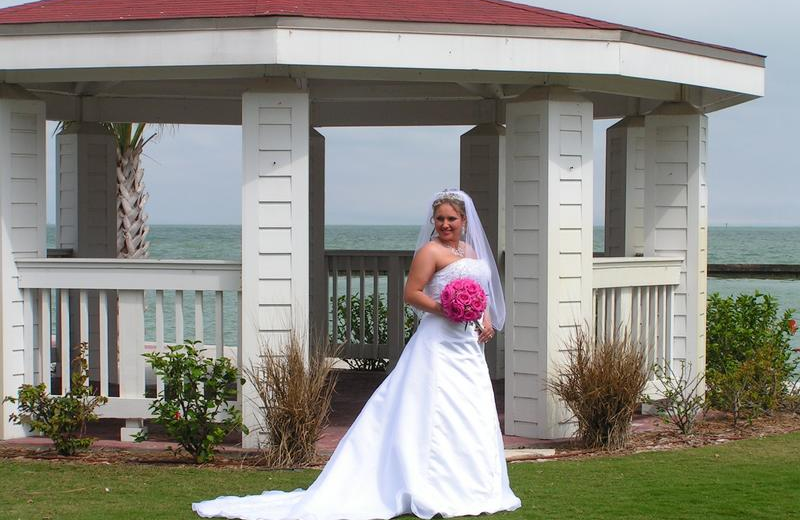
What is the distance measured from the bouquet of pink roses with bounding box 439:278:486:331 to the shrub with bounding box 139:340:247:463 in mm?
1992

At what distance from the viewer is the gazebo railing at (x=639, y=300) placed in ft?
31.5

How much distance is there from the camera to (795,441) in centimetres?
930

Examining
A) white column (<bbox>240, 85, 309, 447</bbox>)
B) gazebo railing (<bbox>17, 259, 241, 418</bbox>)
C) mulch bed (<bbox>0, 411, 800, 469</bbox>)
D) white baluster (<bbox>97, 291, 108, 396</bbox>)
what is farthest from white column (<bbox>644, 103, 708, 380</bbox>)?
white baluster (<bbox>97, 291, 108, 396</bbox>)

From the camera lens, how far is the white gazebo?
8289 mm

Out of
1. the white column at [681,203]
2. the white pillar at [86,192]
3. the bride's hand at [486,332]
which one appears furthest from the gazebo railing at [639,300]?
the white pillar at [86,192]

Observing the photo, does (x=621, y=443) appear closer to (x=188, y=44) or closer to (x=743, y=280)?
(x=188, y=44)

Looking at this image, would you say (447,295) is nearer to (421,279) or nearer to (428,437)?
(421,279)

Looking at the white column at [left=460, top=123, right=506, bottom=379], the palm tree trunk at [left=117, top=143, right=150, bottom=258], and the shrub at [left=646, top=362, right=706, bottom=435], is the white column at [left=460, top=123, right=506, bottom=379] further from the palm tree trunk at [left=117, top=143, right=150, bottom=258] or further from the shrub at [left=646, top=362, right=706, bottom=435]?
the palm tree trunk at [left=117, top=143, right=150, bottom=258]

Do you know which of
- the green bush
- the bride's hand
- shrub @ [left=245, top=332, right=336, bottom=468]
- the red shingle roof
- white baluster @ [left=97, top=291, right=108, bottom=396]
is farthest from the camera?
the green bush

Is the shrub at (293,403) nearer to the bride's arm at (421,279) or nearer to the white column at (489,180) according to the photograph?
the bride's arm at (421,279)

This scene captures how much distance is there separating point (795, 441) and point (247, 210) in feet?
15.2

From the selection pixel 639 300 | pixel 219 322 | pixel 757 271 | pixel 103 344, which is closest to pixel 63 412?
pixel 103 344

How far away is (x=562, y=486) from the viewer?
24.7 feet

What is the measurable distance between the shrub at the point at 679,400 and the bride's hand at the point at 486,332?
2290mm
